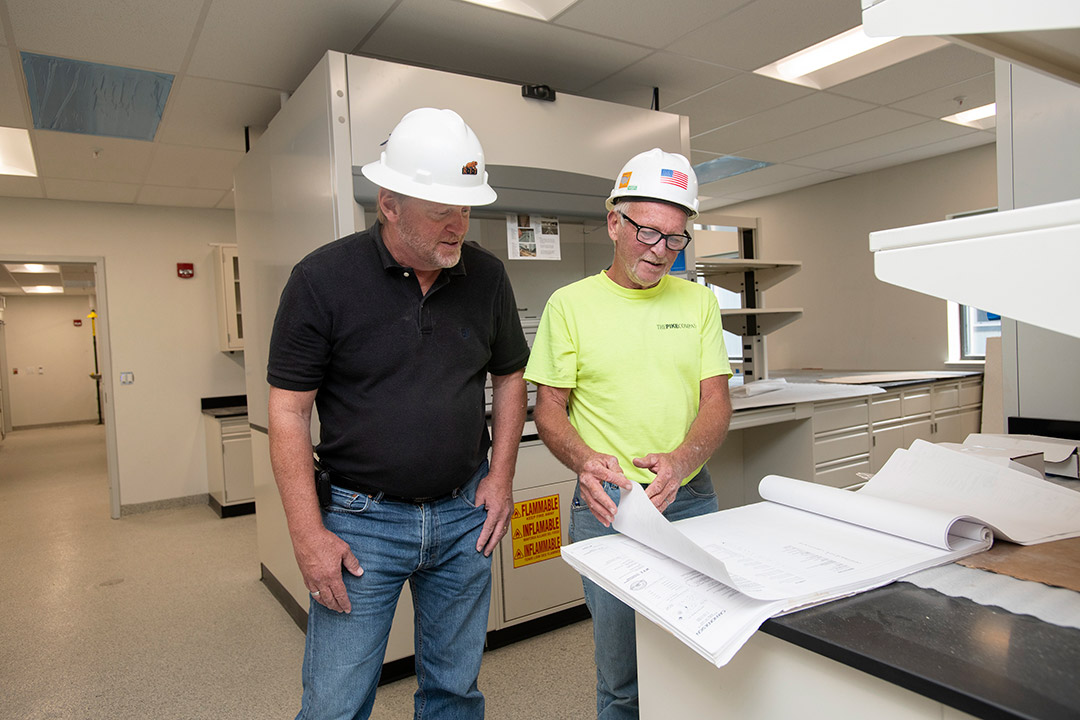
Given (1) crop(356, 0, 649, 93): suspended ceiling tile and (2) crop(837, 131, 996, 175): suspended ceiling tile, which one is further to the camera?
(2) crop(837, 131, 996, 175): suspended ceiling tile

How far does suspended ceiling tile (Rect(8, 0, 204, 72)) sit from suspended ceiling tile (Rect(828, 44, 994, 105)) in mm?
3165

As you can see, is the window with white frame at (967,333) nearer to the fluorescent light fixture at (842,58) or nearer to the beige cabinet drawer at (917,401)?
the beige cabinet drawer at (917,401)

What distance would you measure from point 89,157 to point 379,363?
3711 millimetres

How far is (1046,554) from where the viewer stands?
88cm

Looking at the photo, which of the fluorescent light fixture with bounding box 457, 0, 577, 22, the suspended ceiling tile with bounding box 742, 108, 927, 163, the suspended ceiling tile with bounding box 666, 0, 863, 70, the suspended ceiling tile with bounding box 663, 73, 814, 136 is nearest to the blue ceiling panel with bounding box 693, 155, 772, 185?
the suspended ceiling tile with bounding box 742, 108, 927, 163

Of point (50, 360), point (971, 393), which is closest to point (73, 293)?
point (50, 360)

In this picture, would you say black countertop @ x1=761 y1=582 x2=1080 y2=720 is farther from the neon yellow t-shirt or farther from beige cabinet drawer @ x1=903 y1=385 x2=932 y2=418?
beige cabinet drawer @ x1=903 y1=385 x2=932 y2=418

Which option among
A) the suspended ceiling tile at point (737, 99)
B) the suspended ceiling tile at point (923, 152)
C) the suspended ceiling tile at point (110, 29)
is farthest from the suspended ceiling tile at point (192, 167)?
the suspended ceiling tile at point (923, 152)

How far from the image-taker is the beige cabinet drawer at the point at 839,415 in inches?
133

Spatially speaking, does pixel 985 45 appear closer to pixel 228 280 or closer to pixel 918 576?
pixel 918 576

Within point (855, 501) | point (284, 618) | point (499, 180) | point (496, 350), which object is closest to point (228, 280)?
point (284, 618)

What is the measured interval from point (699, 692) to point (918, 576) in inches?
12.6

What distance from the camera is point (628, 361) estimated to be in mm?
1392

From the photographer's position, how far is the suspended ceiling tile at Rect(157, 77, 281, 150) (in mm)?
3070
